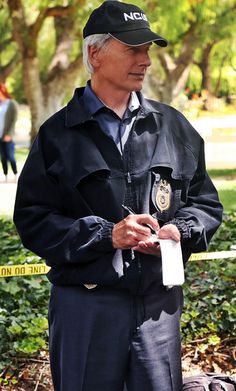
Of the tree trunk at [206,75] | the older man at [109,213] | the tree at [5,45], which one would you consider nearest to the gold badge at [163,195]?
the older man at [109,213]

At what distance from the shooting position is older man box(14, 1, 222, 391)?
281cm

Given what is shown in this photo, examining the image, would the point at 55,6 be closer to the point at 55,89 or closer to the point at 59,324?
the point at 55,89

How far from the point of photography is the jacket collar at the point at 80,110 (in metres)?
2.87

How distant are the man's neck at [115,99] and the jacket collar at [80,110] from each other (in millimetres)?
65

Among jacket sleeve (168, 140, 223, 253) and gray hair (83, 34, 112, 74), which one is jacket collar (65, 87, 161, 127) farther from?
jacket sleeve (168, 140, 223, 253)

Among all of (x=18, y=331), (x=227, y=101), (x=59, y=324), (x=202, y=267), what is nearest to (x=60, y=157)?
(x=59, y=324)

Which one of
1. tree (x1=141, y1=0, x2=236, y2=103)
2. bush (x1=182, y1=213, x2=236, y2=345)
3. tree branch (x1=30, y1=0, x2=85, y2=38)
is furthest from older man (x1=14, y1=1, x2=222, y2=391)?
tree (x1=141, y1=0, x2=236, y2=103)

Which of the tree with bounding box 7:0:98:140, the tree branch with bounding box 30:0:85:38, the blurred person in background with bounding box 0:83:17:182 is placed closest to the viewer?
the blurred person in background with bounding box 0:83:17:182

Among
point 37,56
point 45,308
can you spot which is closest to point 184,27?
point 37,56

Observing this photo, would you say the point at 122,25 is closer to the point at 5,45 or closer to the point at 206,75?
the point at 5,45

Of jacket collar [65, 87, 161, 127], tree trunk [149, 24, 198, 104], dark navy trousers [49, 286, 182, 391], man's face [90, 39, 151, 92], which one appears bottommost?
tree trunk [149, 24, 198, 104]

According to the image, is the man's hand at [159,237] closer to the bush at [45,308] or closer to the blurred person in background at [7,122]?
the bush at [45,308]

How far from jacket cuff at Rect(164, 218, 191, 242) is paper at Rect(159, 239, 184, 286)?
0.08m

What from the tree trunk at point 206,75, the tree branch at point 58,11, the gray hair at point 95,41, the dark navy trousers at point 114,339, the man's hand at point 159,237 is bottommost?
the tree trunk at point 206,75
